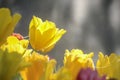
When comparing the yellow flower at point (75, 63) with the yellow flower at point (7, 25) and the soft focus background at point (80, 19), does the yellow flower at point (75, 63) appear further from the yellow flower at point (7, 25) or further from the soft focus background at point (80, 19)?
→ the soft focus background at point (80, 19)

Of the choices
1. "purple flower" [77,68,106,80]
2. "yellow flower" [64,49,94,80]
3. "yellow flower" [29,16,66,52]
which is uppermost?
"yellow flower" [29,16,66,52]

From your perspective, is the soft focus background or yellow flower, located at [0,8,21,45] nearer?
yellow flower, located at [0,8,21,45]

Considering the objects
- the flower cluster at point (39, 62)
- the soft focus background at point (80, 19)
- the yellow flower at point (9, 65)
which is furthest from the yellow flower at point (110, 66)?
the soft focus background at point (80, 19)

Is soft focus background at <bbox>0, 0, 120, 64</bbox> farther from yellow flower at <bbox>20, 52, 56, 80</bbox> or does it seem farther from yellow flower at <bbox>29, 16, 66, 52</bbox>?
yellow flower at <bbox>20, 52, 56, 80</bbox>

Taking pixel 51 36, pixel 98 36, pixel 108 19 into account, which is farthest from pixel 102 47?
pixel 51 36

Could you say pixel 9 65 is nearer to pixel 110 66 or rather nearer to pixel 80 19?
pixel 110 66

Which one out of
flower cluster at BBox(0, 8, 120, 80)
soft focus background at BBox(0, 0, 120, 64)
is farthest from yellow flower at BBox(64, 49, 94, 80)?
soft focus background at BBox(0, 0, 120, 64)

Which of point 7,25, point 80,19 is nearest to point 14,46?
point 7,25
